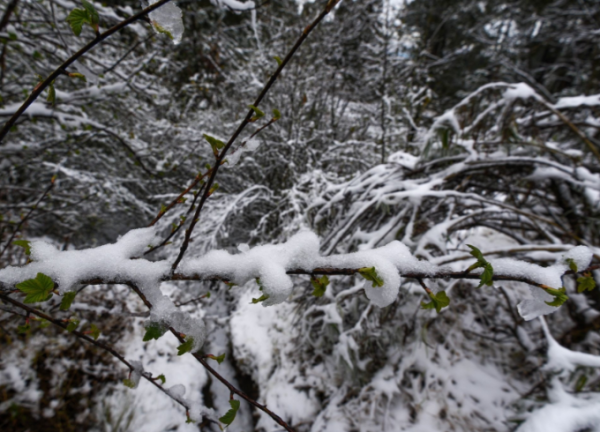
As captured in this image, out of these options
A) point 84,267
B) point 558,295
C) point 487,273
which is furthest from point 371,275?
point 84,267

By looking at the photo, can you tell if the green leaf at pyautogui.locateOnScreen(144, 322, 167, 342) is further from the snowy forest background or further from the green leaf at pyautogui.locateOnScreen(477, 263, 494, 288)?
the green leaf at pyautogui.locateOnScreen(477, 263, 494, 288)

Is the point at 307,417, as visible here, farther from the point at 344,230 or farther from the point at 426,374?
the point at 344,230

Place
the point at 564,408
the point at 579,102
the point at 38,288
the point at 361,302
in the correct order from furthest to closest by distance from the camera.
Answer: the point at 361,302, the point at 579,102, the point at 564,408, the point at 38,288

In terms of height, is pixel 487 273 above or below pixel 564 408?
above

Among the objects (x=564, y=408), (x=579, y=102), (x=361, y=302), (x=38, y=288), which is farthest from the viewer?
(x=361, y=302)

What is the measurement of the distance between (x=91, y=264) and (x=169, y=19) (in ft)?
1.65

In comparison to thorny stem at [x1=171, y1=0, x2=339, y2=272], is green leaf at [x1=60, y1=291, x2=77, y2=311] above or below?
below

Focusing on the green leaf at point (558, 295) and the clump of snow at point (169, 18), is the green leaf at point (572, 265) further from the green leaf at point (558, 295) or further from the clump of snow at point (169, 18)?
the clump of snow at point (169, 18)

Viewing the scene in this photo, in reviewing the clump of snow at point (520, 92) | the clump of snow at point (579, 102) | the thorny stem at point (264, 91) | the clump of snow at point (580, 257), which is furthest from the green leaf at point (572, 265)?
the clump of snow at point (579, 102)

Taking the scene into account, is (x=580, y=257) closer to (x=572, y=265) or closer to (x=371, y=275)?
(x=572, y=265)

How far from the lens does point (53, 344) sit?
8.06ft

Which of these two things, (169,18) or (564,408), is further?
(564,408)

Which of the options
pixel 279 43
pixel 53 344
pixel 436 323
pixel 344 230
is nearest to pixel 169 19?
pixel 344 230

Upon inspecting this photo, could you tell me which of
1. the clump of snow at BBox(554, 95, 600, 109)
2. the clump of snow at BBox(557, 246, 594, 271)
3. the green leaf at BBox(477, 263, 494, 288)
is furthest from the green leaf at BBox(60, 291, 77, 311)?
the clump of snow at BBox(554, 95, 600, 109)
